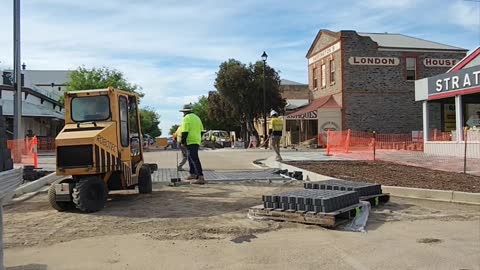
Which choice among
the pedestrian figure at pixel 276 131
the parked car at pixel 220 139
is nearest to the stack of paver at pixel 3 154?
the pedestrian figure at pixel 276 131

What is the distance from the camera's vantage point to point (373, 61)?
3841cm

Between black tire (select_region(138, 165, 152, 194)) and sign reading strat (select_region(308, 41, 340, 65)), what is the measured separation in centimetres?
2931

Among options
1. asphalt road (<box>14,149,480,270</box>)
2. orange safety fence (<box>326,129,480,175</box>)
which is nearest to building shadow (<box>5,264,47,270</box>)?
asphalt road (<box>14,149,480,270</box>)

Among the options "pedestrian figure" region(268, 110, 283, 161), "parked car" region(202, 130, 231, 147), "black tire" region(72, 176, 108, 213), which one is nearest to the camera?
"black tire" region(72, 176, 108, 213)

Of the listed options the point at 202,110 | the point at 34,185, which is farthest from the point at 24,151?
the point at 202,110

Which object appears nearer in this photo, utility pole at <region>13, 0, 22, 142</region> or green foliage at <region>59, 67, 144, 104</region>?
utility pole at <region>13, 0, 22, 142</region>

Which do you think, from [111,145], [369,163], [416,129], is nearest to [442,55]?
[416,129]

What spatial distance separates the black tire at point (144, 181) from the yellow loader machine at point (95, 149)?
7.2 inches

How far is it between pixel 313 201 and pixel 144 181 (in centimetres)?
498

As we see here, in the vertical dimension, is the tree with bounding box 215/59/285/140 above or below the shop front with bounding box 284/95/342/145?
above

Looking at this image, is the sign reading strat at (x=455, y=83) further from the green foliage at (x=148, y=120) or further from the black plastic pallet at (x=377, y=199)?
the green foliage at (x=148, y=120)

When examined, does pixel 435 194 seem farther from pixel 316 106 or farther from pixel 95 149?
pixel 316 106

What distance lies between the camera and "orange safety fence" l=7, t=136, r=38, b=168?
19.7 metres

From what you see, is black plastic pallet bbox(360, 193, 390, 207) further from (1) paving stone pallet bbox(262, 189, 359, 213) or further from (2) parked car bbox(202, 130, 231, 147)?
(2) parked car bbox(202, 130, 231, 147)
